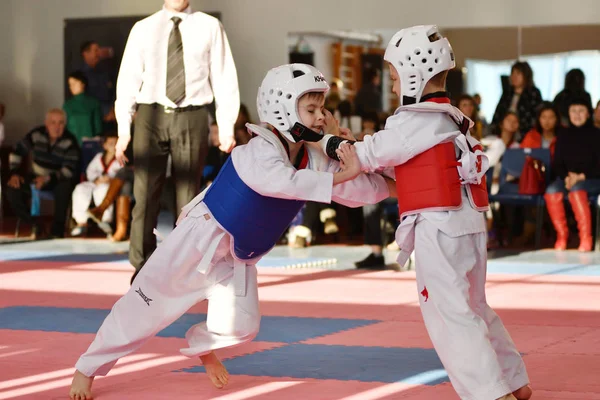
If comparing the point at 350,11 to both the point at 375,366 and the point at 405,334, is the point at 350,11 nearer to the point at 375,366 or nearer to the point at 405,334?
the point at 405,334

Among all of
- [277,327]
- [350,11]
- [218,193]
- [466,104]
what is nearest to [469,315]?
[218,193]

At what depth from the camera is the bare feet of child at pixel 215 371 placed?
379 centimetres

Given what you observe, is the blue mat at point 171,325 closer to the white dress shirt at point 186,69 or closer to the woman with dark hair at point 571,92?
the white dress shirt at point 186,69

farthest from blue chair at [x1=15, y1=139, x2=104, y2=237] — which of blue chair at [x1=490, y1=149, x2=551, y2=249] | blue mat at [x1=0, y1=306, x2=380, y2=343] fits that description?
blue mat at [x1=0, y1=306, x2=380, y2=343]

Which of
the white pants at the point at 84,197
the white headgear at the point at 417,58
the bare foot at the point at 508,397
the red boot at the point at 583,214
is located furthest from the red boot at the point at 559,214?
the bare foot at the point at 508,397

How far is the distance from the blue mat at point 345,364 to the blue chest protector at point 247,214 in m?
0.62

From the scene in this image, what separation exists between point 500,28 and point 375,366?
787cm

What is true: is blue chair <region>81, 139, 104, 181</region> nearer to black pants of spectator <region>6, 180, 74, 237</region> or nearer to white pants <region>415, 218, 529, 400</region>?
black pants of spectator <region>6, 180, 74, 237</region>

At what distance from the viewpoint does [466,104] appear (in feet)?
33.7

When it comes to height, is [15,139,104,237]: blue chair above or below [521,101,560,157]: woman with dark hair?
below

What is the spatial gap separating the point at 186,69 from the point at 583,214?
4152mm

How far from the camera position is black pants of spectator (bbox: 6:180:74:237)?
1075 centimetres

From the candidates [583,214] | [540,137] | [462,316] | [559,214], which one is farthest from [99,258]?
[462,316]

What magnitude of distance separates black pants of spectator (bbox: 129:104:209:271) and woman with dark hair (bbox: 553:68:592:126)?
5377 millimetres
